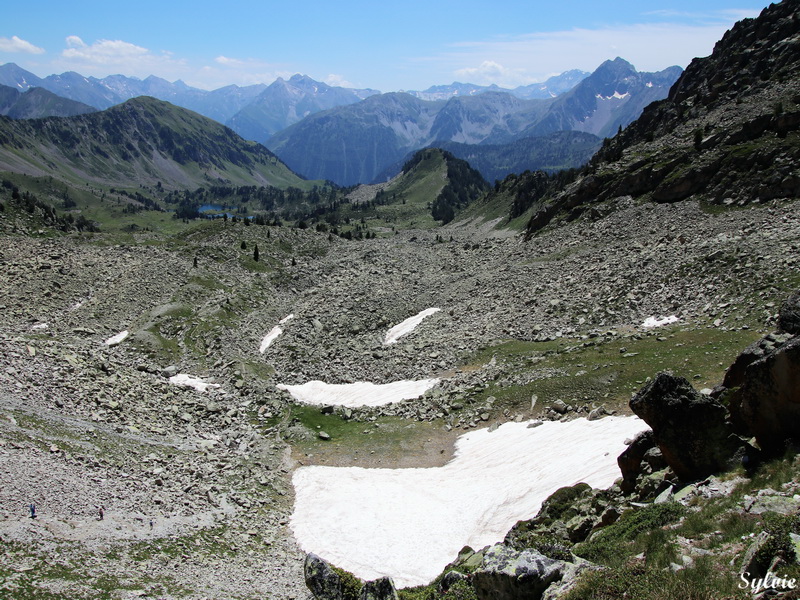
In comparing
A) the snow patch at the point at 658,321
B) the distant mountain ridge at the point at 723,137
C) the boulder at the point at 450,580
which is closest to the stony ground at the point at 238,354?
the snow patch at the point at 658,321

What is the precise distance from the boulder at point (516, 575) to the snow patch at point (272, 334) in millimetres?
50799

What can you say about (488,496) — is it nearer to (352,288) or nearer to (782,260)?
(782,260)

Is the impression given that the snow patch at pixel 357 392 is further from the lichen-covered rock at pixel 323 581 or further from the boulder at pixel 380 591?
the boulder at pixel 380 591

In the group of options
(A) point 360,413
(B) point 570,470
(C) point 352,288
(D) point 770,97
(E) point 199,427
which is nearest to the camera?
(B) point 570,470

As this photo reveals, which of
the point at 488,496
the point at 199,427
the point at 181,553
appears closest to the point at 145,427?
the point at 199,427

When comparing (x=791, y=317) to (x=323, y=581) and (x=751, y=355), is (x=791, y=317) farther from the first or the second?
(x=323, y=581)

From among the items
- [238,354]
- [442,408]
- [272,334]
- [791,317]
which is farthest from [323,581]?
[272,334]

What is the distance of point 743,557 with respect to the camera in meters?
12.1

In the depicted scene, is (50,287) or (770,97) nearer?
(50,287)

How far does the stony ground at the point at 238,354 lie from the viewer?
24395 millimetres

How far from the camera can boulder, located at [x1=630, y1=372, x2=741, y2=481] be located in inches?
742

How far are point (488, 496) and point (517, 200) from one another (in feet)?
462

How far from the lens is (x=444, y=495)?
107ft

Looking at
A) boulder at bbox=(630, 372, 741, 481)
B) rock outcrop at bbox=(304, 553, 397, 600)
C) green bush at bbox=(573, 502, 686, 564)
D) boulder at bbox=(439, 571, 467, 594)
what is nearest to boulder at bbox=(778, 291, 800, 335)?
boulder at bbox=(630, 372, 741, 481)
